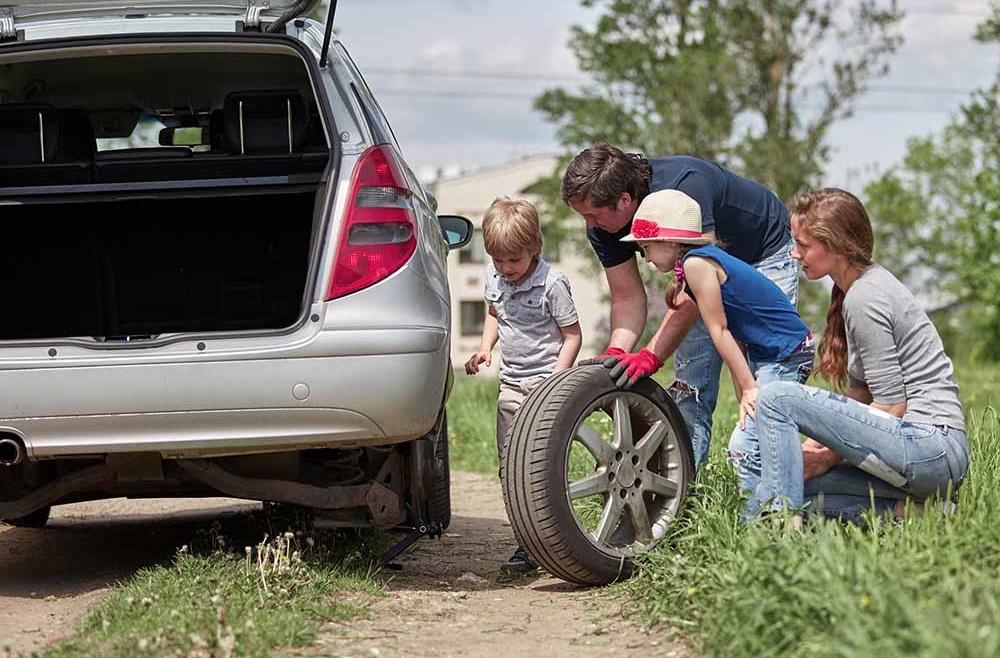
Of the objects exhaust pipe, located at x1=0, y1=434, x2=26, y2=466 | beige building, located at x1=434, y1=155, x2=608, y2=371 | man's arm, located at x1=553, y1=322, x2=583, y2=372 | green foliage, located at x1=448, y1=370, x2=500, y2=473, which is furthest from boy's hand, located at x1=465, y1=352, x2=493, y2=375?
beige building, located at x1=434, y1=155, x2=608, y2=371

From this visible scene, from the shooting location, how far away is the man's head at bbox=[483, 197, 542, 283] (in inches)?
A: 206

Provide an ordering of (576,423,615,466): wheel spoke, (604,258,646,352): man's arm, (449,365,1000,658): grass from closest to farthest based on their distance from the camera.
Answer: (449,365,1000,658): grass
(576,423,615,466): wheel spoke
(604,258,646,352): man's arm

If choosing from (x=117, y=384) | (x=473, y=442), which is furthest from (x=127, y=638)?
(x=473, y=442)

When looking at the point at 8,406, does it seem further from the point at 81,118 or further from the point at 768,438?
the point at 768,438

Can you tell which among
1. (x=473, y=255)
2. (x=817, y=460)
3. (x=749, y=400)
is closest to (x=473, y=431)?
(x=749, y=400)

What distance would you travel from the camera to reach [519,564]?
4.92 meters

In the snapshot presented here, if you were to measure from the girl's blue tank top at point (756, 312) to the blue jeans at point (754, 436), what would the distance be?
0.04 meters

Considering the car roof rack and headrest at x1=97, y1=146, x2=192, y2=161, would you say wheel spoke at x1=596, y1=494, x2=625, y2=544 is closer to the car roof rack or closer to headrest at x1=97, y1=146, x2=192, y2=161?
the car roof rack

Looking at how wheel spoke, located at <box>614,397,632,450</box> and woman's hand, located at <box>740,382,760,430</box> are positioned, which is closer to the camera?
woman's hand, located at <box>740,382,760,430</box>

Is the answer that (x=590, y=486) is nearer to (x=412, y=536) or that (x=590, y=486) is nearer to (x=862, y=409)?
(x=412, y=536)

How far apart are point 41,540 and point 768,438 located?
339 cm

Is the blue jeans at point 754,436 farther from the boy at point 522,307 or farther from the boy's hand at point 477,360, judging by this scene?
the boy's hand at point 477,360

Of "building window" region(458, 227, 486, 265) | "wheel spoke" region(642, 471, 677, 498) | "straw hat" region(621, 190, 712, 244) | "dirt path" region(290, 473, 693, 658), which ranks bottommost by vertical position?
"building window" region(458, 227, 486, 265)

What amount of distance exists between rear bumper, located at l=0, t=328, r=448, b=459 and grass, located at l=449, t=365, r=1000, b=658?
100 centimetres
